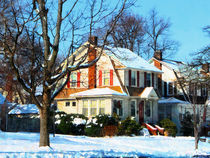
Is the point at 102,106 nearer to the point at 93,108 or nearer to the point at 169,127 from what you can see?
the point at 93,108

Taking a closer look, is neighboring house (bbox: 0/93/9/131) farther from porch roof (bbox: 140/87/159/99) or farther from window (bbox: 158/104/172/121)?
window (bbox: 158/104/172/121)

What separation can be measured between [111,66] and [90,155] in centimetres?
1803

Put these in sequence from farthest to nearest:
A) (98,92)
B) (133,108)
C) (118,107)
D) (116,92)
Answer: (133,108), (118,107), (98,92), (116,92)

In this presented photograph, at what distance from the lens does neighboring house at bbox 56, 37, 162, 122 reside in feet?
92.1

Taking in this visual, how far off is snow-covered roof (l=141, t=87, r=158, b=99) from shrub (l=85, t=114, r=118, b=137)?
6.45m

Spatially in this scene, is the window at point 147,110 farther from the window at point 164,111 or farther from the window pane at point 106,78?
the window pane at point 106,78

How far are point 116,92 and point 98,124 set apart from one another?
5.03 meters

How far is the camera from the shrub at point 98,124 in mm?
23172

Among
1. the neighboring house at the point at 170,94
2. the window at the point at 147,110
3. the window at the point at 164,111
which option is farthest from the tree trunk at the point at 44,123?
the window at the point at 164,111

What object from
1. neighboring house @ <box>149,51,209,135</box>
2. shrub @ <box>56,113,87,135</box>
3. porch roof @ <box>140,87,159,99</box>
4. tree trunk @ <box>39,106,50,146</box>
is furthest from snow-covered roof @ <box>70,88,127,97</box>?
tree trunk @ <box>39,106,50,146</box>

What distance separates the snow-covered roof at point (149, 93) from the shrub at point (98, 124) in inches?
254

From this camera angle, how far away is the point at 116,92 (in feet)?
90.9

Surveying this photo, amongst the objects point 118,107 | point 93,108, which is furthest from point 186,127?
point 93,108

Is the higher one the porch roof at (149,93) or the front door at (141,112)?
the porch roof at (149,93)
